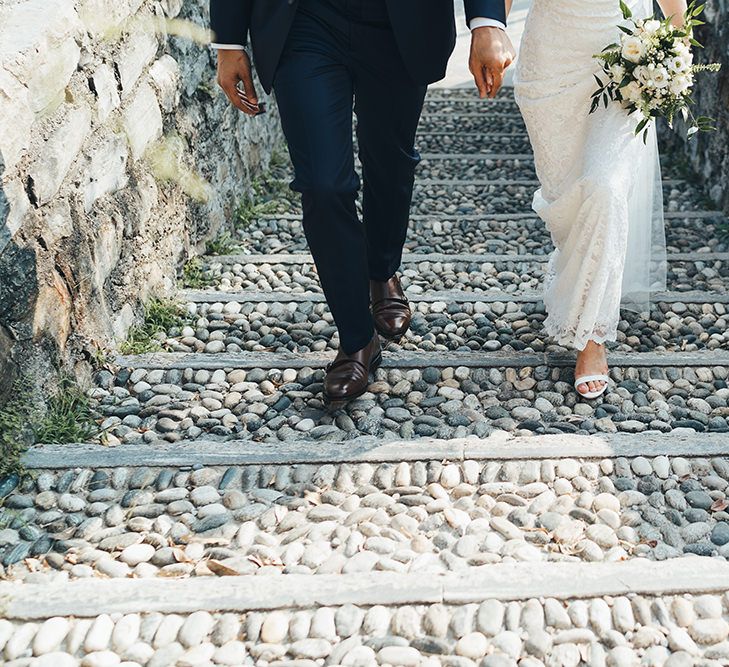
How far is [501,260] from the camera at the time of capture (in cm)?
436

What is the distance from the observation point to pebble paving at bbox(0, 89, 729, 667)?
204 centimetres

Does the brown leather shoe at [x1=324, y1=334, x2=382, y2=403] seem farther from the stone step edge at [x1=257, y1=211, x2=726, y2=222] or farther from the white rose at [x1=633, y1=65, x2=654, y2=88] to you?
the stone step edge at [x1=257, y1=211, x2=726, y2=222]

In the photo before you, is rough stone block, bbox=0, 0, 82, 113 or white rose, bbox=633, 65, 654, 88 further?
white rose, bbox=633, 65, 654, 88

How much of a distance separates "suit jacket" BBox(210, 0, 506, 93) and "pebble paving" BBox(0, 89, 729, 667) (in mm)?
1020

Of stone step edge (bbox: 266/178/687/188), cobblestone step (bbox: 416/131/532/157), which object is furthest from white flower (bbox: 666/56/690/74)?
cobblestone step (bbox: 416/131/532/157)

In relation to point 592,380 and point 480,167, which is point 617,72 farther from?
point 480,167

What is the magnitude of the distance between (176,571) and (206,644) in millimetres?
322

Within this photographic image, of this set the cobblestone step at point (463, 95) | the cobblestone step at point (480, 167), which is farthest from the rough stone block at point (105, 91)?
the cobblestone step at point (463, 95)

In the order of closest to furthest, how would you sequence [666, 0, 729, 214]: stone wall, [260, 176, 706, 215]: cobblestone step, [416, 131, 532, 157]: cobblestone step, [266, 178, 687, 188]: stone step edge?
[666, 0, 729, 214]: stone wall < [260, 176, 706, 215]: cobblestone step < [266, 178, 687, 188]: stone step edge < [416, 131, 532, 157]: cobblestone step

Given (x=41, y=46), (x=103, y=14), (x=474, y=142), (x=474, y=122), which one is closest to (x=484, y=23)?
(x=41, y=46)

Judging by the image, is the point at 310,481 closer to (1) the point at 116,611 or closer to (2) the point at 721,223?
(1) the point at 116,611

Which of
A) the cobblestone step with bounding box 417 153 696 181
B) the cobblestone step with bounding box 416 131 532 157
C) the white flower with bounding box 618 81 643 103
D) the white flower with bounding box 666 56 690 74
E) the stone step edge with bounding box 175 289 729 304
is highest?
the white flower with bounding box 666 56 690 74

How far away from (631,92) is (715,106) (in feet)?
7.49

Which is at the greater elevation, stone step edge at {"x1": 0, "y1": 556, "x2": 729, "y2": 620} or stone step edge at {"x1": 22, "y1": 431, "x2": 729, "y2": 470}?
stone step edge at {"x1": 22, "y1": 431, "x2": 729, "y2": 470}
